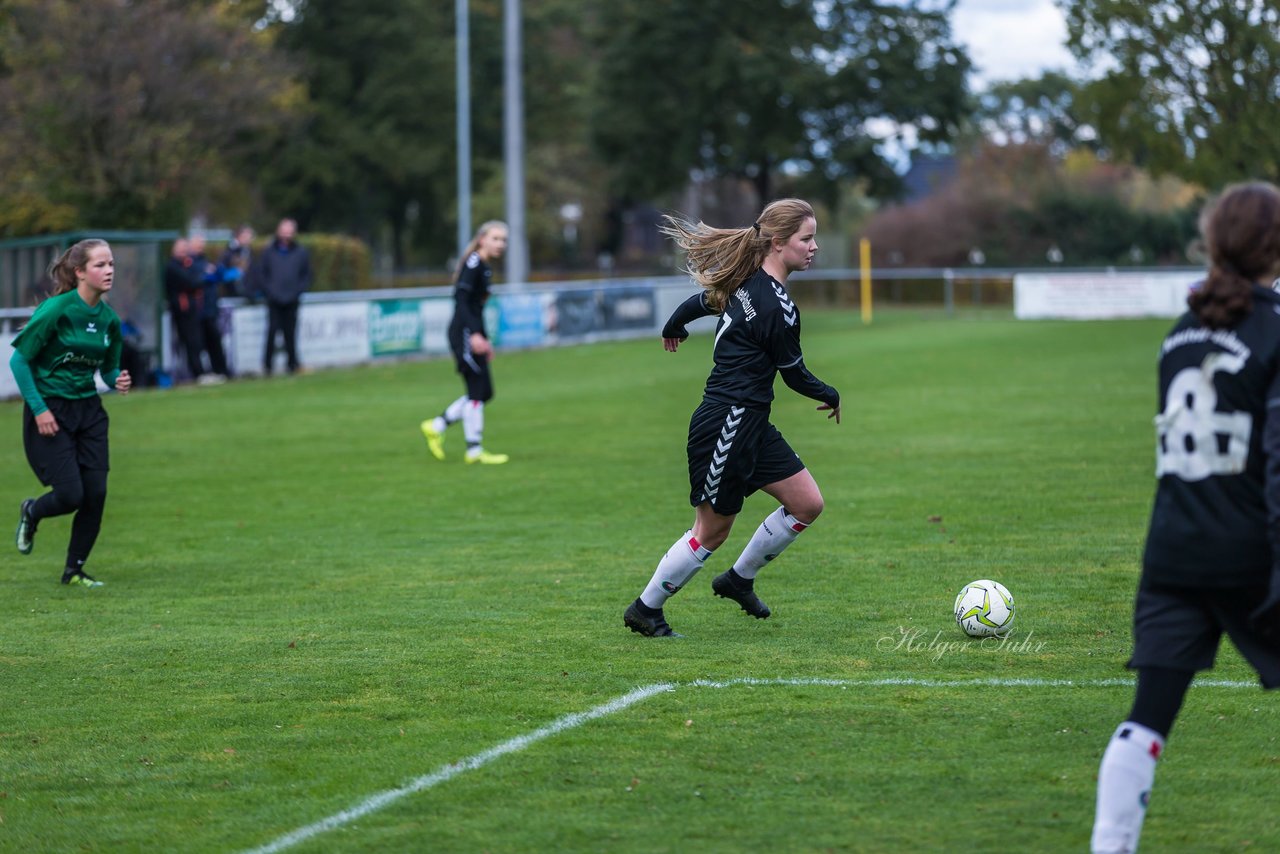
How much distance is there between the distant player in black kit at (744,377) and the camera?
697cm

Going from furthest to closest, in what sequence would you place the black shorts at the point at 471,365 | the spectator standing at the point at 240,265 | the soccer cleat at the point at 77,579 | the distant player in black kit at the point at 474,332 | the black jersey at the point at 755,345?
the spectator standing at the point at 240,265, the black shorts at the point at 471,365, the distant player in black kit at the point at 474,332, the soccer cleat at the point at 77,579, the black jersey at the point at 755,345

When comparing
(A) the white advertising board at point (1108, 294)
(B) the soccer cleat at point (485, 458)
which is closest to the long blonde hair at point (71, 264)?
(B) the soccer cleat at point (485, 458)

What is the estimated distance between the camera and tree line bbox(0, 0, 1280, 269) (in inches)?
1407

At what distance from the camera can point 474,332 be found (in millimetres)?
14070

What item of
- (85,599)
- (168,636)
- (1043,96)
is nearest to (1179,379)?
(168,636)

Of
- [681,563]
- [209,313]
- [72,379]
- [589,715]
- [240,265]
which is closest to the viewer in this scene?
[589,715]

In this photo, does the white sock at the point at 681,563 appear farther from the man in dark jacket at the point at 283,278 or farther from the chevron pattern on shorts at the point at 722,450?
the man in dark jacket at the point at 283,278

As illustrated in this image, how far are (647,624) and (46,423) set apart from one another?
348 cm

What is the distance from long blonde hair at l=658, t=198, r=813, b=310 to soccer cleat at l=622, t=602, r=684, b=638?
4.66ft

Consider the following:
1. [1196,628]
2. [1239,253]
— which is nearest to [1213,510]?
[1196,628]

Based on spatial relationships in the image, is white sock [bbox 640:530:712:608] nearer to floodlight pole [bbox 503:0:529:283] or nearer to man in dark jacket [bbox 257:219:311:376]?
man in dark jacket [bbox 257:219:311:376]

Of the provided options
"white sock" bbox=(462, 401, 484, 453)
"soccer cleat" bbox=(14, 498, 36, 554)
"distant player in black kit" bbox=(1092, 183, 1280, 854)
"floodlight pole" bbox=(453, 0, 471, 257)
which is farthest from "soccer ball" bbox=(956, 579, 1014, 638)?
"floodlight pole" bbox=(453, 0, 471, 257)

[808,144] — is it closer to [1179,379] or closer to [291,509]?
[291,509]

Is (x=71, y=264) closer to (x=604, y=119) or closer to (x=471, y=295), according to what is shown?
(x=471, y=295)
